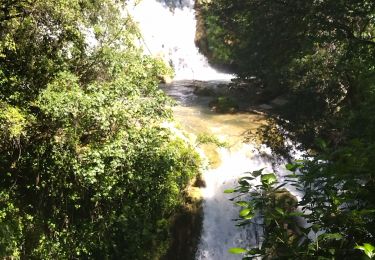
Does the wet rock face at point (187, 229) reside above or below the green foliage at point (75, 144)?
below

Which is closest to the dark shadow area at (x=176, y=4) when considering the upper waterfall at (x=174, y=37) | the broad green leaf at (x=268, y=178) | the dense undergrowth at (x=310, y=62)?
the upper waterfall at (x=174, y=37)

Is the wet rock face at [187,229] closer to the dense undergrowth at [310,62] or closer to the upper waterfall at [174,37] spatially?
the dense undergrowth at [310,62]

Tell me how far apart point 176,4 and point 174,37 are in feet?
10.3

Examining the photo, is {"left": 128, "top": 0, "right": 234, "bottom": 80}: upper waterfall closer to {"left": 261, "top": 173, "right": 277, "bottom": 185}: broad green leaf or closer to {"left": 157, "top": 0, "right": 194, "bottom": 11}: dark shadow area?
{"left": 157, "top": 0, "right": 194, "bottom": 11}: dark shadow area

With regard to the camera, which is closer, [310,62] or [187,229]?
[187,229]

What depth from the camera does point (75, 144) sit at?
7945 millimetres

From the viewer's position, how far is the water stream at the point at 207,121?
34.2 ft

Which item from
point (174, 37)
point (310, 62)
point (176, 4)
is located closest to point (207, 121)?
point (310, 62)

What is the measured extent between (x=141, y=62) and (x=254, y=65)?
8696 millimetres

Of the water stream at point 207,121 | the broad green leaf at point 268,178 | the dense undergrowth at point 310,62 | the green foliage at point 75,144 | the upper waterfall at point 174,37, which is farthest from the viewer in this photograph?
the upper waterfall at point 174,37

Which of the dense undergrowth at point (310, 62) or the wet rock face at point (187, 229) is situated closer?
the dense undergrowth at point (310, 62)

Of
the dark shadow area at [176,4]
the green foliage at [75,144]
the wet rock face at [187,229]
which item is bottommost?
the wet rock face at [187,229]

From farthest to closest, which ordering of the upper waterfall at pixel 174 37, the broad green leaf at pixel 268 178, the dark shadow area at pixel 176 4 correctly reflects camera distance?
the dark shadow area at pixel 176 4
the upper waterfall at pixel 174 37
the broad green leaf at pixel 268 178

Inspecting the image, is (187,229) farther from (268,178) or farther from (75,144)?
(268,178)
